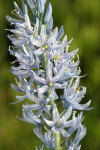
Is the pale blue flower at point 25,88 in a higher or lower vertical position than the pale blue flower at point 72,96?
higher

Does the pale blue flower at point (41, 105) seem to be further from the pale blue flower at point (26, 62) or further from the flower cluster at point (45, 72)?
the pale blue flower at point (26, 62)

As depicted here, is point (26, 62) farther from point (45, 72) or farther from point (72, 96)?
point (72, 96)

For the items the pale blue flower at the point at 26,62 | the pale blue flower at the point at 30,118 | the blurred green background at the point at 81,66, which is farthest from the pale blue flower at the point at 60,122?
the blurred green background at the point at 81,66

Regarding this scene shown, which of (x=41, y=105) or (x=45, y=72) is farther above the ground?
(x=45, y=72)

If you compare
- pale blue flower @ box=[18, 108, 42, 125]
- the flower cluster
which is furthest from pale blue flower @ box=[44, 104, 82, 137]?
pale blue flower @ box=[18, 108, 42, 125]

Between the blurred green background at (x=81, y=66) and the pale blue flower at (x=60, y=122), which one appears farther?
the blurred green background at (x=81, y=66)

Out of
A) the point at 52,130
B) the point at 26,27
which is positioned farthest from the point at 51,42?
the point at 52,130

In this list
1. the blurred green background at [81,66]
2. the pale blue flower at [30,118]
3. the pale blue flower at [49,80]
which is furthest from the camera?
the blurred green background at [81,66]

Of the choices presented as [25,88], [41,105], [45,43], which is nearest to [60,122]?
[41,105]

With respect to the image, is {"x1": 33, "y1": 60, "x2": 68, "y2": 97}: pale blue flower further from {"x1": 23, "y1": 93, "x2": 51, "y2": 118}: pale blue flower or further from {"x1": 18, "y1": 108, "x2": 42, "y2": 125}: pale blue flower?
{"x1": 18, "y1": 108, "x2": 42, "y2": 125}: pale blue flower
